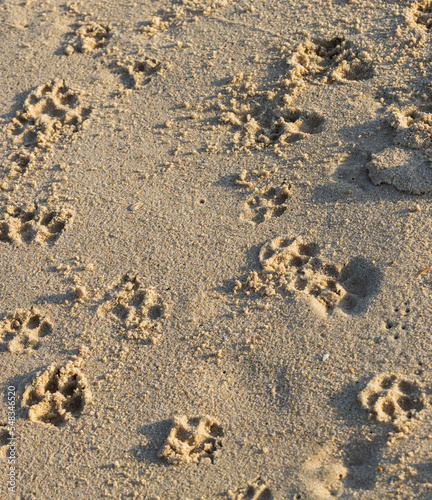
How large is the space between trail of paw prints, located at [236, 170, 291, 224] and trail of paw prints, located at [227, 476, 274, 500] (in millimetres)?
1285

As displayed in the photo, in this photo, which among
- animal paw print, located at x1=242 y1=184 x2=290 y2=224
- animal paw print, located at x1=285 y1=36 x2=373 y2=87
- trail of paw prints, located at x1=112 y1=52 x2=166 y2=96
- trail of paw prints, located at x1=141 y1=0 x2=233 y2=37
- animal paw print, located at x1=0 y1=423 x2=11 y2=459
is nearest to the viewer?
animal paw print, located at x1=0 y1=423 x2=11 y2=459

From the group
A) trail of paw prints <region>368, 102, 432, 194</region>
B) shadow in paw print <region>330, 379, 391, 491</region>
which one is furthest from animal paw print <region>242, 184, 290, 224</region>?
shadow in paw print <region>330, 379, 391, 491</region>

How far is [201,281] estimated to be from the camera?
2.71 metres

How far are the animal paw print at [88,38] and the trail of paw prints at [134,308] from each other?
6.18ft

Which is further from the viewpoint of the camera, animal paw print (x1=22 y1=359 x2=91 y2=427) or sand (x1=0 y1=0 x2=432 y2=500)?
animal paw print (x1=22 y1=359 x2=91 y2=427)

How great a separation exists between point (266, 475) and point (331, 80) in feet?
7.34

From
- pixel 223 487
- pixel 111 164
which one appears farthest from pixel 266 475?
pixel 111 164

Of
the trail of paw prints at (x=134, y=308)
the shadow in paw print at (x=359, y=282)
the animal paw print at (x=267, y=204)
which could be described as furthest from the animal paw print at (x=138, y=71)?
the shadow in paw print at (x=359, y=282)

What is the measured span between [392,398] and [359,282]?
1.92ft

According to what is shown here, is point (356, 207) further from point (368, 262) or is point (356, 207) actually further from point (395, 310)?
point (395, 310)

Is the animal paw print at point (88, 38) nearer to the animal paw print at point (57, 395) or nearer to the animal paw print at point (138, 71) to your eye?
the animal paw print at point (138, 71)

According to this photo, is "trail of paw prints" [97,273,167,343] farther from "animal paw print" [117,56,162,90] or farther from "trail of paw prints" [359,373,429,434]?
"animal paw print" [117,56,162,90]

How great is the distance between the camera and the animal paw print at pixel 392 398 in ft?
7.14

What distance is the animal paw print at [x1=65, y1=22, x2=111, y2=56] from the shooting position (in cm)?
379
